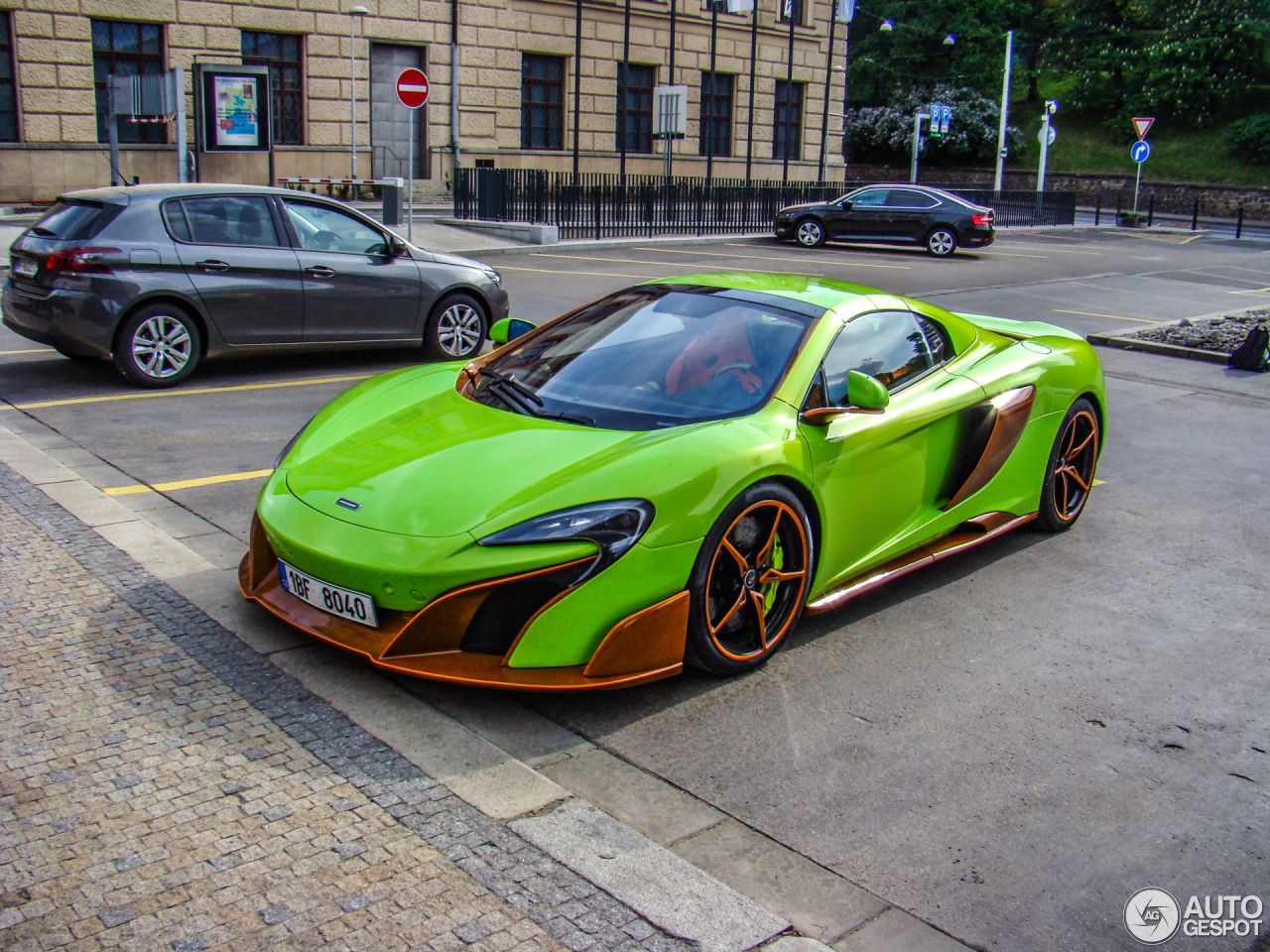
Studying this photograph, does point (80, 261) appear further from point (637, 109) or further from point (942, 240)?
point (637, 109)

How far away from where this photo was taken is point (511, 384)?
5.43 meters

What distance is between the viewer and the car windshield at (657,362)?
5.02 metres

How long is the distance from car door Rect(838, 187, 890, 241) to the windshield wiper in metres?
23.0

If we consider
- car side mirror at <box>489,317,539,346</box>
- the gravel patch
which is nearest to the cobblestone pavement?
car side mirror at <box>489,317,539,346</box>

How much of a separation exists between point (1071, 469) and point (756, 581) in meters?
2.79

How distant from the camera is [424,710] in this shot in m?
4.27

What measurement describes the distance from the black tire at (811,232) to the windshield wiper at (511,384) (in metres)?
23.1

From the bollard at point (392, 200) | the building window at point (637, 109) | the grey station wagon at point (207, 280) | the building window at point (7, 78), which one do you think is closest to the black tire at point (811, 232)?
the bollard at point (392, 200)

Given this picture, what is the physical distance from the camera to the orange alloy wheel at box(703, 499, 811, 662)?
15.1 ft

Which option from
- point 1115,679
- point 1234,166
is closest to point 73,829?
point 1115,679

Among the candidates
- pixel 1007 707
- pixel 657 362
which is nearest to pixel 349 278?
pixel 657 362

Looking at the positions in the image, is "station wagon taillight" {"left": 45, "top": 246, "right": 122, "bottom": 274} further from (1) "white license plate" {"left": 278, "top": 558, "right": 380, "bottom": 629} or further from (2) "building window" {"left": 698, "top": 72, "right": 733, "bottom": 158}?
(2) "building window" {"left": 698, "top": 72, "right": 733, "bottom": 158}

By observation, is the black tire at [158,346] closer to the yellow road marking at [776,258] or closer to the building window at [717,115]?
the yellow road marking at [776,258]

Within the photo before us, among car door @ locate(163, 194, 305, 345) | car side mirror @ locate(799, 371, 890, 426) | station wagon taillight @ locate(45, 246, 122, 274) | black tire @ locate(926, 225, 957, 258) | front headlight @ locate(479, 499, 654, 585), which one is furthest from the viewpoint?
black tire @ locate(926, 225, 957, 258)
